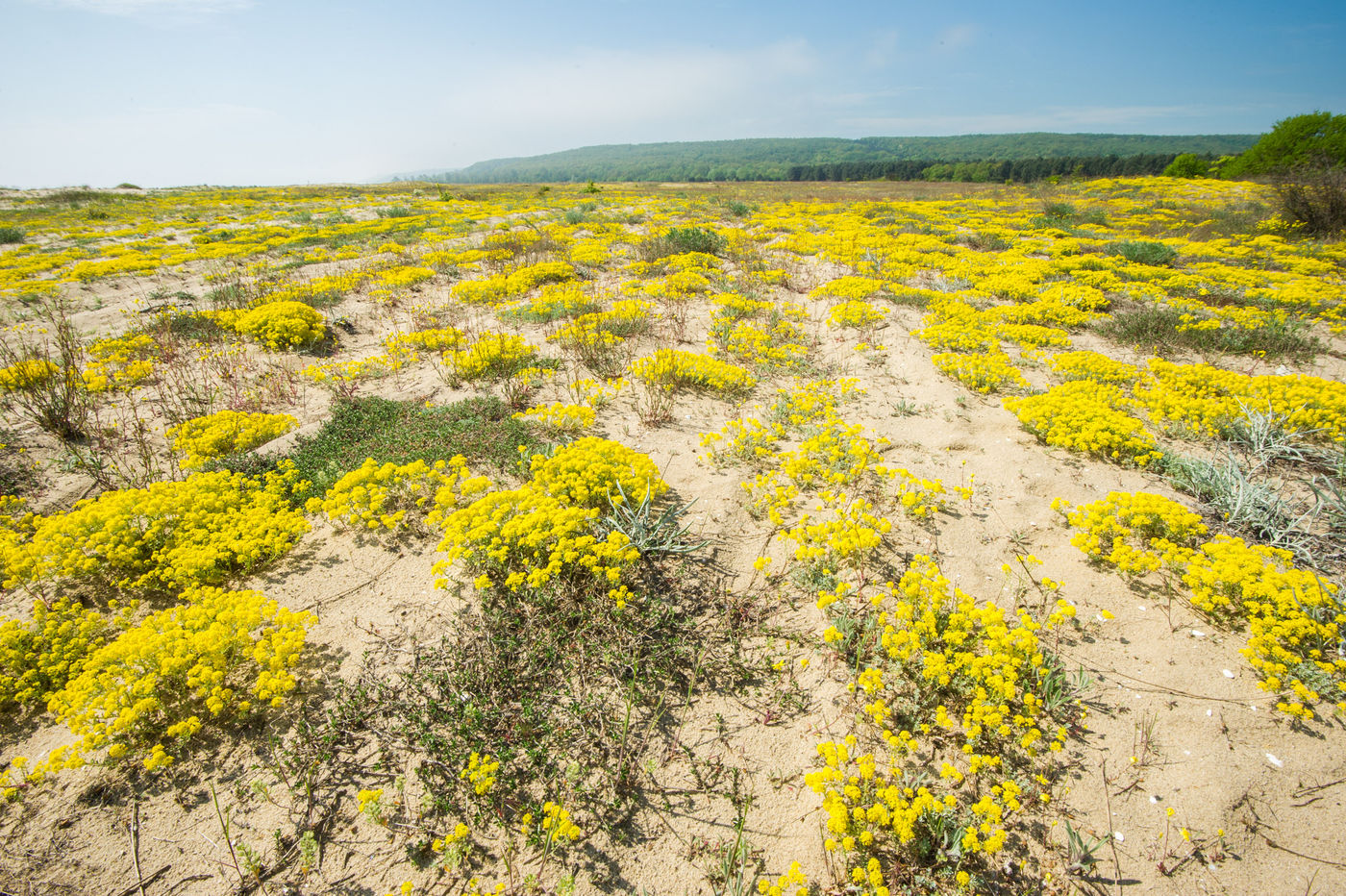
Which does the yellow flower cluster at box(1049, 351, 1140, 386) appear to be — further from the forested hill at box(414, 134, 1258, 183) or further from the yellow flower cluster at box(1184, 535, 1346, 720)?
the forested hill at box(414, 134, 1258, 183)

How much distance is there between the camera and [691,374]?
23.6 feet

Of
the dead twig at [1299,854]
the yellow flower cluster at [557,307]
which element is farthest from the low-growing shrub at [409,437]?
the dead twig at [1299,854]

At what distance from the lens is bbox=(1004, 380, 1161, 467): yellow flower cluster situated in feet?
17.5

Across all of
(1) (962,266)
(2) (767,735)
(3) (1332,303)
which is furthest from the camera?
(1) (962,266)

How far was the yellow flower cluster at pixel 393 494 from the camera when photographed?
4438mm

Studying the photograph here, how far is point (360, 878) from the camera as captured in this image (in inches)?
98.7

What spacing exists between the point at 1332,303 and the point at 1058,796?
1376 centimetres

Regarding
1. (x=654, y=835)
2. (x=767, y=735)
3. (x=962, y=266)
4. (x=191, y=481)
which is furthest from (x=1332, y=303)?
(x=191, y=481)

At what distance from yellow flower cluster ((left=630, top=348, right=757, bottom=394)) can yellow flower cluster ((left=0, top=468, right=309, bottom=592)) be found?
14.5 feet

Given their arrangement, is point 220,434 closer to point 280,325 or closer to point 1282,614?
point 280,325

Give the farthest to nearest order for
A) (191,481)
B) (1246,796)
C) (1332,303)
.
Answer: (1332,303), (191,481), (1246,796)

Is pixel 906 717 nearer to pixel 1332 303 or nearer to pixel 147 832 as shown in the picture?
pixel 147 832

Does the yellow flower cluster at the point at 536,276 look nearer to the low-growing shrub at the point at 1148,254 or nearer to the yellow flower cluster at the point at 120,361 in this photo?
the yellow flower cluster at the point at 120,361

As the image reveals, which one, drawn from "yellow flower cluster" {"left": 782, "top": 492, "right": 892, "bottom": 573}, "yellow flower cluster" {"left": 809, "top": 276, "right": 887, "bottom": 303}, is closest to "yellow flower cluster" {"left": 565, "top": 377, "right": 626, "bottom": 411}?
"yellow flower cluster" {"left": 782, "top": 492, "right": 892, "bottom": 573}
